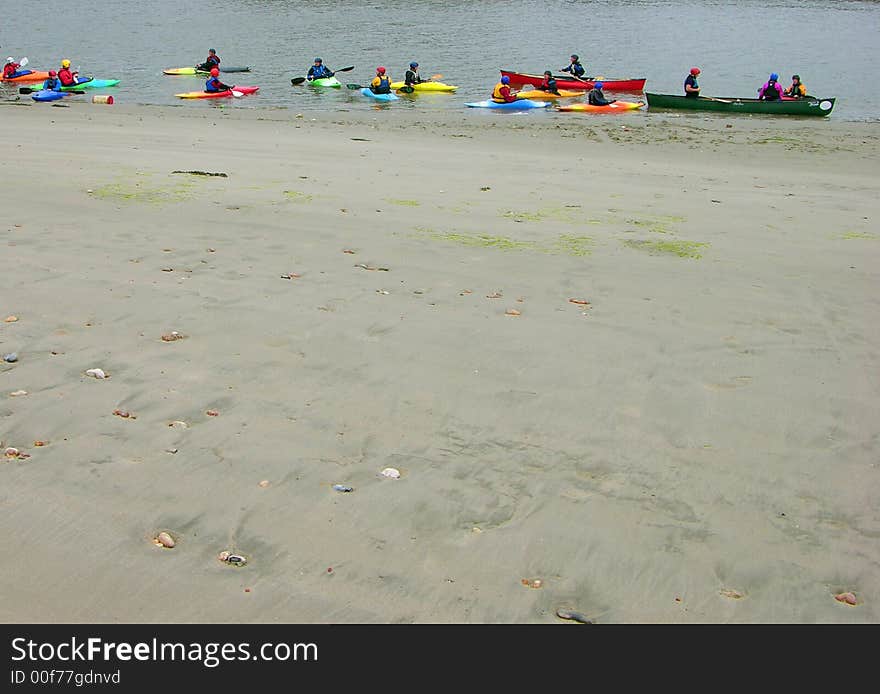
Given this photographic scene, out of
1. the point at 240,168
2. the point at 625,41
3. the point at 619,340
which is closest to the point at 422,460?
the point at 619,340

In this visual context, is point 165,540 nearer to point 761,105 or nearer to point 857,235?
point 857,235

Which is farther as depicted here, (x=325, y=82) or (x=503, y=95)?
(x=325, y=82)

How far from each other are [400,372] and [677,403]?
1.64 meters

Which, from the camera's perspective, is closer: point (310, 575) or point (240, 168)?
point (310, 575)

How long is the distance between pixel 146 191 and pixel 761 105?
1808cm

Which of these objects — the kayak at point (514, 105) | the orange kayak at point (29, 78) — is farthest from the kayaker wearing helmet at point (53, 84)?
the kayak at point (514, 105)

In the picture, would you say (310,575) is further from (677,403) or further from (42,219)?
(42,219)

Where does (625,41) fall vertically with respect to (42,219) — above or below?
above

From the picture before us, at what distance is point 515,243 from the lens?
27.6 feet

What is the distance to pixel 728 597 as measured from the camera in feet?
11.8

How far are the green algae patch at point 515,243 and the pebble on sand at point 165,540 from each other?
4.96 metres

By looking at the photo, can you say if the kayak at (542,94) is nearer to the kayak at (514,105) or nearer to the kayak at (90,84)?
the kayak at (514,105)

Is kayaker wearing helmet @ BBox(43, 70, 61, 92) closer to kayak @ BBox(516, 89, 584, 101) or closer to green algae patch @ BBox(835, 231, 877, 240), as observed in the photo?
kayak @ BBox(516, 89, 584, 101)

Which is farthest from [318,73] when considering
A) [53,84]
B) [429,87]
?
[53,84]
